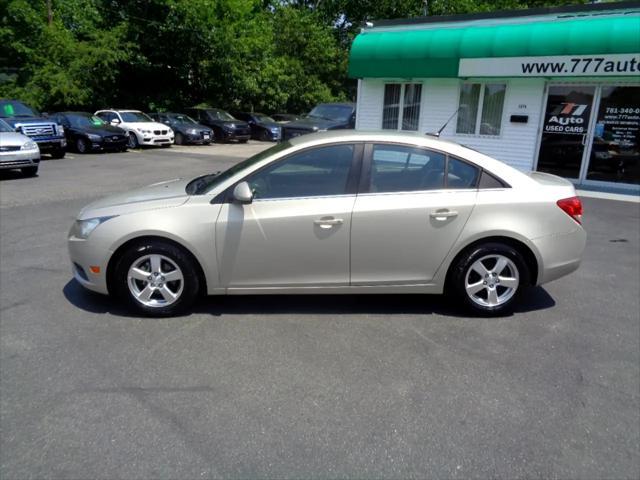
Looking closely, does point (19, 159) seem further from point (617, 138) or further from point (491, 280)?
point (617, 138)

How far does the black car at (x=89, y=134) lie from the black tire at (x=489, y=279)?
17.1 meters

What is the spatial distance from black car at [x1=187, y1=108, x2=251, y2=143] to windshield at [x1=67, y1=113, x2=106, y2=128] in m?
6.58

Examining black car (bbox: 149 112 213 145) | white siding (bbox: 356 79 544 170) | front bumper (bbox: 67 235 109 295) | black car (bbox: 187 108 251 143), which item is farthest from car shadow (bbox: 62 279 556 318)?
black car (bbox: 187 108 251 143)

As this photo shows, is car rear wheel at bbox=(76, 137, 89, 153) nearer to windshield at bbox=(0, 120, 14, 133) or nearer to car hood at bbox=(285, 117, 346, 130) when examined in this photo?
windshield at bbox=(0, 120, 14, 133)

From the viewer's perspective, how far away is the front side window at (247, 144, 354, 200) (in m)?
4.28

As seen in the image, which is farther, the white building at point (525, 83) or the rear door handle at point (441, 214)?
the white building at point (525, 83)

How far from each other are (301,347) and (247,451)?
1.22 metres

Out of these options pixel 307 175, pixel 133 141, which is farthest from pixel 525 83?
pixel 133 141

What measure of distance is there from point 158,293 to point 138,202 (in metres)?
0.82

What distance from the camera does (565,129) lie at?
511 inches

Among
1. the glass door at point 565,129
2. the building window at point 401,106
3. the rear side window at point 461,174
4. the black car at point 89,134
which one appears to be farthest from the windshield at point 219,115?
the rear side window at point 461,174

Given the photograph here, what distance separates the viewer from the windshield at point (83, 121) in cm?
1896

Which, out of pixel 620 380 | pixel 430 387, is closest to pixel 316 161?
pixel 430 387

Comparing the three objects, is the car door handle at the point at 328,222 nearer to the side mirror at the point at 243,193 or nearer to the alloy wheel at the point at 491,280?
the side mirror at the point at 243,193
